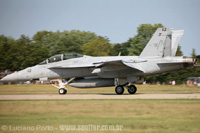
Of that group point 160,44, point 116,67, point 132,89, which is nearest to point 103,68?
point 116,67

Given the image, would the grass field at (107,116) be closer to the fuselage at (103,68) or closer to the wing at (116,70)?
the wing at (116,70)

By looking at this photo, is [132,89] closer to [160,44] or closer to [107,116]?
[160,44]

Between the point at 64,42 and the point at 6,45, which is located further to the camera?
the point at 64,42

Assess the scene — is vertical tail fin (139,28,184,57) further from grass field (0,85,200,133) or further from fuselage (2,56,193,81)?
grass field (0,85,200,133)

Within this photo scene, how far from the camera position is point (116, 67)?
64.7 ft

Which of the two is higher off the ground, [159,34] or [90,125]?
[159,34]

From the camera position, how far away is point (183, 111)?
12.0m

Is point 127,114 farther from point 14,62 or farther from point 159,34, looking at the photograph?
point 14,62

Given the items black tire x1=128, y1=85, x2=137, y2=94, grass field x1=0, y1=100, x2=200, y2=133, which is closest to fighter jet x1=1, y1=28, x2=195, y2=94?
black tire x1=128, y1=85, x2=137, y2=94

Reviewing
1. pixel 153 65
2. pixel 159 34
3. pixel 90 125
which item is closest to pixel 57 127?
pixel 90 125

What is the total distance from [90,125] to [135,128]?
1.42 meters

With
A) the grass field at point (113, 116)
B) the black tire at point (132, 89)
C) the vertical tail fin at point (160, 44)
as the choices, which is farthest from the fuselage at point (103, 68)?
the grass field at point (113, 116)

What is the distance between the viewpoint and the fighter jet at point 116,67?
19.6 m

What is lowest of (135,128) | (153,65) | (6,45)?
(135,128)
